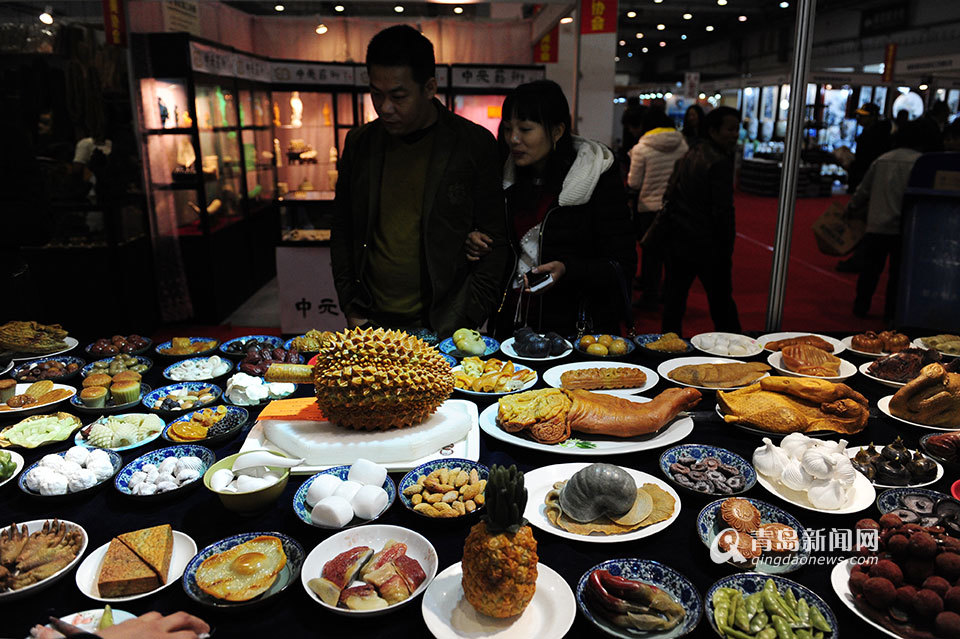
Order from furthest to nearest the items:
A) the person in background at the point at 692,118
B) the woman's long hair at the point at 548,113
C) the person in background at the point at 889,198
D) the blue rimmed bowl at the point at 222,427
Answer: the person in background at the point at 692,118, the person in background at the point at 889,198, the woman's long hair at the point at 548,113, the blue rimmed bowl at the point at 222,427

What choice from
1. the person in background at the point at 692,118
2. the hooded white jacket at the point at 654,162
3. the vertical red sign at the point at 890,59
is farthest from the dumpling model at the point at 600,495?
the vertical red sign at the point at 890,59

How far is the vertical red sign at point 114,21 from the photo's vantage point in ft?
18.3

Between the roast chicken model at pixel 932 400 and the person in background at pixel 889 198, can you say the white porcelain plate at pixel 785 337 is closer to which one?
the roast chicken model at pixel 932 400

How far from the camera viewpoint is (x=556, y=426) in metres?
1.92

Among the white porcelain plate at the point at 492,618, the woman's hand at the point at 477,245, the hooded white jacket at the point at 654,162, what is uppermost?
the hooded white jacket at the point at 654,162

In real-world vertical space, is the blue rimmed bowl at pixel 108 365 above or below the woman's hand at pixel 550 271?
below

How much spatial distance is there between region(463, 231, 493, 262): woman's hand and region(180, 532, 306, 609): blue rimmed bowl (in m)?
1.57

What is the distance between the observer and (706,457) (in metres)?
1.80

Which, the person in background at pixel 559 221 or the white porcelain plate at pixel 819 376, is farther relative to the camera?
the person in background at pixel 559 221

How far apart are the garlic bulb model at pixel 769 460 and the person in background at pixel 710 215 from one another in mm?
3304

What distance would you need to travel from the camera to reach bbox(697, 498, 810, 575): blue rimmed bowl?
137cm

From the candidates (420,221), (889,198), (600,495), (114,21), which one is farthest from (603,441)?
(114,21)

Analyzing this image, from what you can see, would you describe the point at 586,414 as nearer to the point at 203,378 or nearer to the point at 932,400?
the point at 932,400

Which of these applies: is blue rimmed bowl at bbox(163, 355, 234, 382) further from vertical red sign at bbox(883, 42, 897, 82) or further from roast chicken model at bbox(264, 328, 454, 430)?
vertical red sign at bbox(883, 42, 897, 82)
